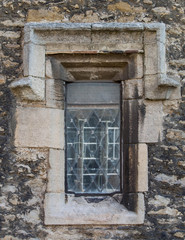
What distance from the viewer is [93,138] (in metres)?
3.98

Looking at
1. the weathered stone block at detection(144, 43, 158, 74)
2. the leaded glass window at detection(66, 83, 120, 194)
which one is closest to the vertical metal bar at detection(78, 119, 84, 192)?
the leaded glass window at detection(66, 83, 120, 194)

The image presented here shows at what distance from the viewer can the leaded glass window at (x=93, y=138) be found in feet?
13.0

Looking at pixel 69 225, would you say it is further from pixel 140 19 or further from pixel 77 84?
pixel 140 19

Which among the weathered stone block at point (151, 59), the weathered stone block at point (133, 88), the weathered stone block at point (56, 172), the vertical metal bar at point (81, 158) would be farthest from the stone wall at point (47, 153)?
the vertical metal bar at point (81, 158)

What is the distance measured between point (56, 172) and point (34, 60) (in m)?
1.10

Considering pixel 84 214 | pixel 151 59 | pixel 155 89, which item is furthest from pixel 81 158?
pixel 151 59

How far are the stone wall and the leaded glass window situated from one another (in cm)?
37

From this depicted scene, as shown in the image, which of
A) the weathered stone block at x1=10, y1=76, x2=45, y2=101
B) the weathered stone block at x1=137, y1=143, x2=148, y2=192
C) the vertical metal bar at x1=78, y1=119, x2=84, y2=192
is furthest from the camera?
the vertical metal bar at x1=78, y1=119, x2=84, y2=192

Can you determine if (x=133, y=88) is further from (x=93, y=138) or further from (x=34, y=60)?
(x=34, y=60)

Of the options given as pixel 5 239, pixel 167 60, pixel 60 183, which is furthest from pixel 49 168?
pixel 167 60

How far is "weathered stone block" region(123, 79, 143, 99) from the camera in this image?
12.5 ft

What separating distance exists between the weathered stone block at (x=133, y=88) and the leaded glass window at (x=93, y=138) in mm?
143

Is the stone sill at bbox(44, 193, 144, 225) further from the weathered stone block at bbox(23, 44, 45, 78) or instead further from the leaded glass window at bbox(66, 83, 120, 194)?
the weathered stone block at bbox(23, 44, 45, 78)

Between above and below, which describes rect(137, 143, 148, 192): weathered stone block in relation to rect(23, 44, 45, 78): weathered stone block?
below
